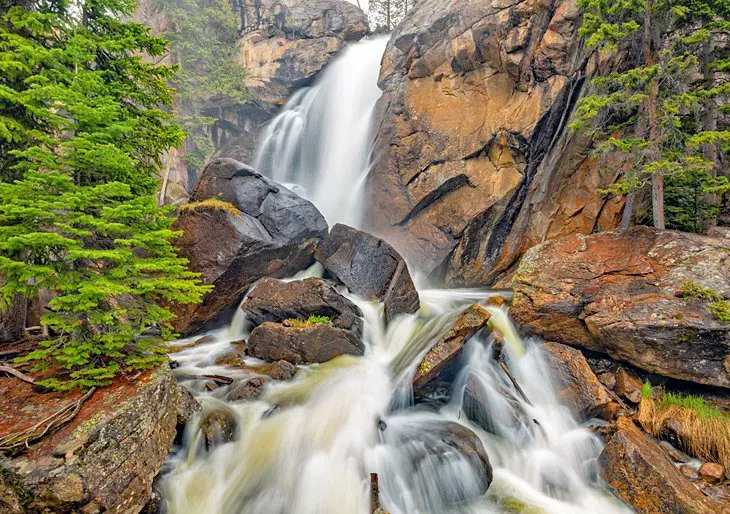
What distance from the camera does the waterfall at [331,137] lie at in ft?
58.9

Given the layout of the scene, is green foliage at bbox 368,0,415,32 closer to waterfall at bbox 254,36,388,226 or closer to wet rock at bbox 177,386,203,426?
waterfall at bbox 254,36,388,226

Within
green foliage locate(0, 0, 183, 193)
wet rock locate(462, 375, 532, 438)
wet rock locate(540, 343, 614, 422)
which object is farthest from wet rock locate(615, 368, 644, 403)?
green foliage locate(0, 0, 183, 193)

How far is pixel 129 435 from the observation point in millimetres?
4086

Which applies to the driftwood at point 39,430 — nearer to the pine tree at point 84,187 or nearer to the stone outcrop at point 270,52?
the pine tree at point 84,187

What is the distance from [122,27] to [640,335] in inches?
437

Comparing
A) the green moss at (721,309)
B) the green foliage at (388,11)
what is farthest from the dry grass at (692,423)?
the green foliage at (388,11)

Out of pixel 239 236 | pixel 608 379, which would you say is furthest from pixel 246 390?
pixel 608 379

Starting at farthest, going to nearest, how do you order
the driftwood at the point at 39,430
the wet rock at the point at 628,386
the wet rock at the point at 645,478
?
the wet rock at the point at 628,386 < the wet rock at the point at 645,478 < the driftwood at the point at 39,430

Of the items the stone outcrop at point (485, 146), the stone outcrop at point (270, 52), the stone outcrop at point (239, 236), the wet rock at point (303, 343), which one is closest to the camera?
the wet rock at point (303, 343)

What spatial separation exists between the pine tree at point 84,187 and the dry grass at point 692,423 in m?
8.35

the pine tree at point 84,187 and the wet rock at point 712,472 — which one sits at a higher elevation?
the pine tree at point 84,187

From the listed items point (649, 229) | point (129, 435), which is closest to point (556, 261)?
point (649, 229)

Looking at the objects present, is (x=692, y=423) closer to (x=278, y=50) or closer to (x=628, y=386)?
(x=628, y=386)

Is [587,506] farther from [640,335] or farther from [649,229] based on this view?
[649,229]
